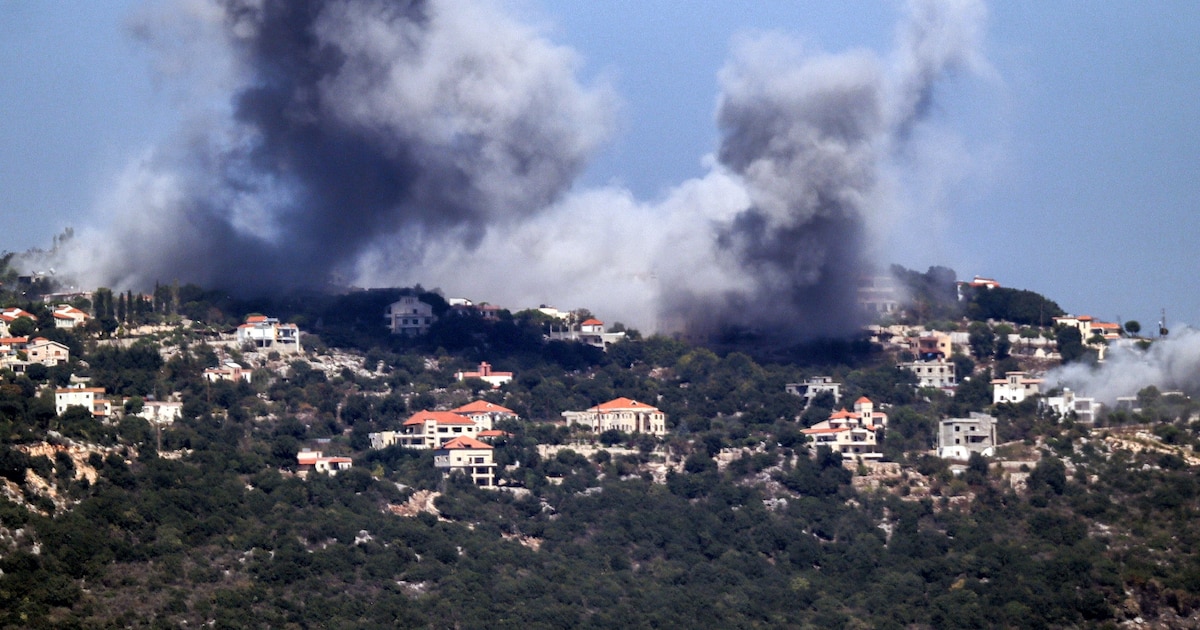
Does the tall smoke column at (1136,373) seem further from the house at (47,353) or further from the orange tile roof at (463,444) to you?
the house at (47,353)

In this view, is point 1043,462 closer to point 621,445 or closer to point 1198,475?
point 1198,475

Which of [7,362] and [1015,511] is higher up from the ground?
[7,362]

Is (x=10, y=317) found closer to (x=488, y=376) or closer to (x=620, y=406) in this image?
(x=488, y=376)

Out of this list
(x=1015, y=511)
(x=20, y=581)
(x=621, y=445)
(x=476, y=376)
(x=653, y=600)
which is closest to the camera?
(x=20, y=581)

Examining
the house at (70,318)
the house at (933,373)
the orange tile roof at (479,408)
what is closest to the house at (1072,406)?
the house at (933,373)

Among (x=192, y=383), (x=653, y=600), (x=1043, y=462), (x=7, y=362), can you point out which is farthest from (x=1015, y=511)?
(x=7, y=362)
